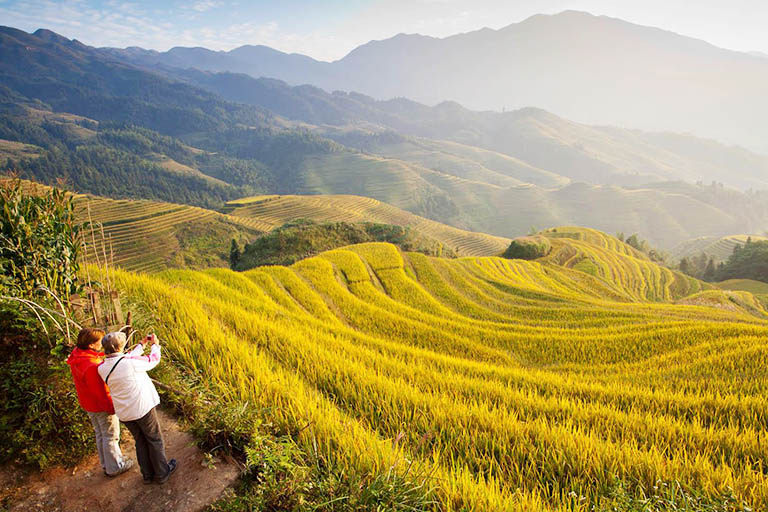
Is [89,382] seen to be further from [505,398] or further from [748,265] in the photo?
[748,265]

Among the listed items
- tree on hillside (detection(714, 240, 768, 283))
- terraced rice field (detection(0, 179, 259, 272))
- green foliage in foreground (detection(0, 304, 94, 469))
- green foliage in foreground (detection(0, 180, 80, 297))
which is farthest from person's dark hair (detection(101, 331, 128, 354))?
tree on hillside (detection(714, 240, 768, 283))

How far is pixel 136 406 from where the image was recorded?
3084 mm

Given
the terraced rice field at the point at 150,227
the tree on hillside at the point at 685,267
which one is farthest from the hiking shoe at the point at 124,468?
the tree on hillside at the point at 685,267

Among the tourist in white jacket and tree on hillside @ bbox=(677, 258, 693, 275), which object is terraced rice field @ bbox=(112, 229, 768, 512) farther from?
tree on hillside @ bbox=(677, 258, 693, 275)

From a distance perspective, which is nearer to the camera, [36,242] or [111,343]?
[111,343]

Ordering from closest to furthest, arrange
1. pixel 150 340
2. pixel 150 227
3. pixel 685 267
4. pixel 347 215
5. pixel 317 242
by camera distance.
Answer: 1. pixel 150 340
2. pixel 317 242
3. pixel 685 267
4. pixel 150 227
5. pixel 347 215

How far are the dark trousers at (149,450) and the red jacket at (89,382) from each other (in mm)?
354

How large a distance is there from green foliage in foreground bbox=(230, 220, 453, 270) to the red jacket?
37779mm

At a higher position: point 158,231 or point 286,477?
point 286,477

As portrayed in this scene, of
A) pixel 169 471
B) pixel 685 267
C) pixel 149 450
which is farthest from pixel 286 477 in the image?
pixel 685 267

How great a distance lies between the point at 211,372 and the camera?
411 cm

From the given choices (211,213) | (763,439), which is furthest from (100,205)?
(763,439)

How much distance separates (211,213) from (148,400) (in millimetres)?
144303

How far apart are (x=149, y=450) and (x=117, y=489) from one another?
17.2 inches
